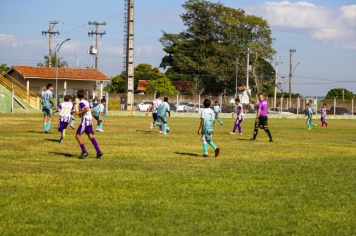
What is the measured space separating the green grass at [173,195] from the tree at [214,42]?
53.7m

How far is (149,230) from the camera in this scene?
4.50 metres

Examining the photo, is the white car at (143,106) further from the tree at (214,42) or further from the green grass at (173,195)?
the green grass at (173,195)

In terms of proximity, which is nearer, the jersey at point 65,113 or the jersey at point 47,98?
the jersey at point 65,113

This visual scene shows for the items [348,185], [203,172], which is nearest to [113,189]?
[203,172]

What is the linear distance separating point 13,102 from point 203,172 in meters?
35.0

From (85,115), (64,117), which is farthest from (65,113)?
(85,115)

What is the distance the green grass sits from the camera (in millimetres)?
4680

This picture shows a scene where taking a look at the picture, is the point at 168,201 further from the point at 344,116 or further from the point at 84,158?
the point at 344,116

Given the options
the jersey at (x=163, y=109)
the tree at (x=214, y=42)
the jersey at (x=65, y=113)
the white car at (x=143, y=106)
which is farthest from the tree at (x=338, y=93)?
the jersey at (x=65, y=113)

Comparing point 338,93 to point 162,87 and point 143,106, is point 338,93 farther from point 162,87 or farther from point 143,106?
point 143,106

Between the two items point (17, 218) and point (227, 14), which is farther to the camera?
point (227, 14)

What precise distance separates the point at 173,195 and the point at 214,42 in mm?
59480

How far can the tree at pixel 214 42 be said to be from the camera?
63344mm

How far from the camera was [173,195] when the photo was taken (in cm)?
614
